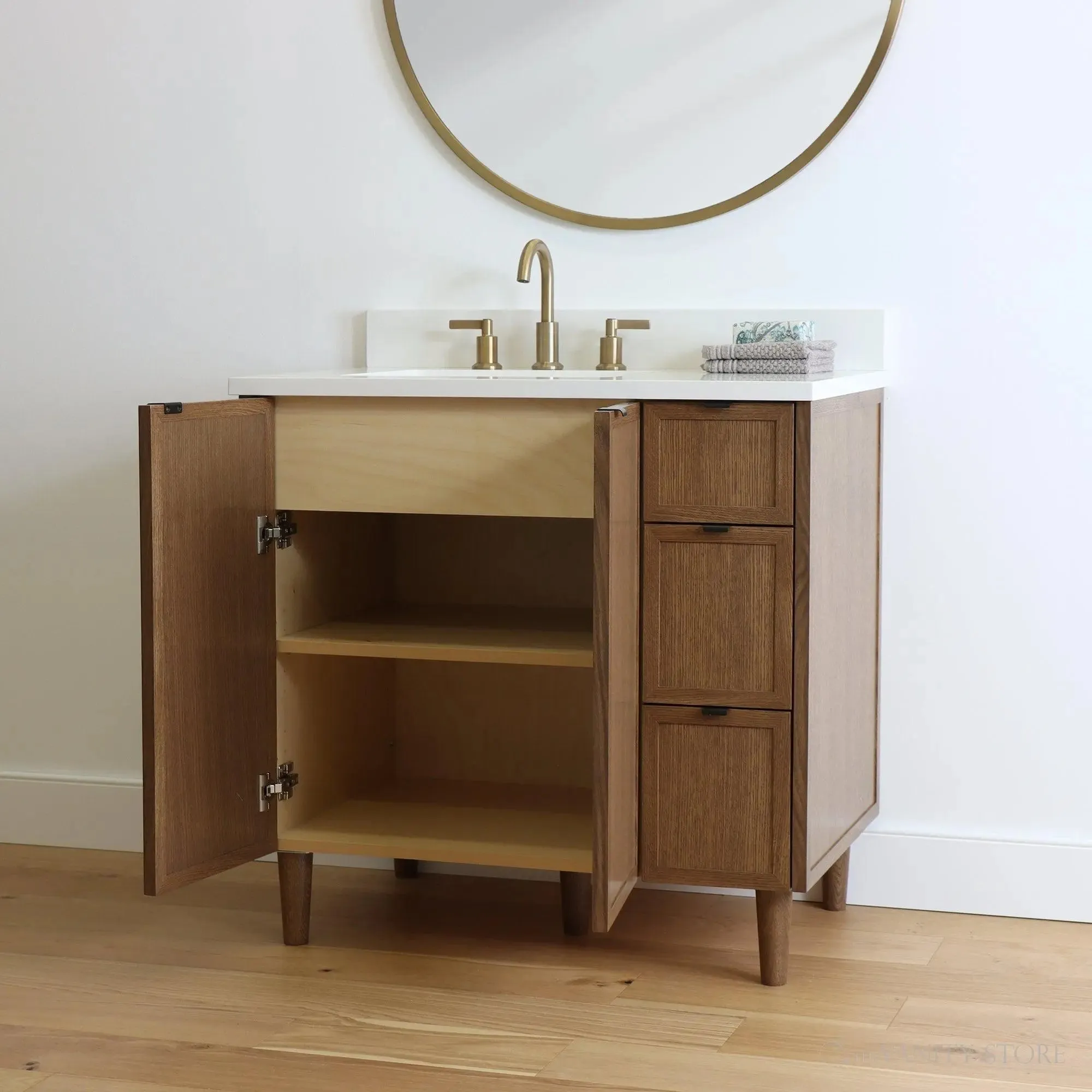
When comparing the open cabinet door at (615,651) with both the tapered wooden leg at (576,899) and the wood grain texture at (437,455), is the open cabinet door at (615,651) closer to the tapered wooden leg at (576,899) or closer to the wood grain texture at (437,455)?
the wood grain texture at (437,455)

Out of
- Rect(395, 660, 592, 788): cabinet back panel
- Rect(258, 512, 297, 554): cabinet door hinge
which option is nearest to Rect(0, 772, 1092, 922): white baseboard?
Rect(395, 660, 592, 788): cabinet back panel

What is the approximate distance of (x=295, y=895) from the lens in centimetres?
193

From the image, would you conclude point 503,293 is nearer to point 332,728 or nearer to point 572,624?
point 572,624

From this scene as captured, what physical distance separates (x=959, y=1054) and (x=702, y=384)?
80cm

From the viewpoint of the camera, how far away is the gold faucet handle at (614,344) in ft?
6.88

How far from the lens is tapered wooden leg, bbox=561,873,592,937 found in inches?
78.1

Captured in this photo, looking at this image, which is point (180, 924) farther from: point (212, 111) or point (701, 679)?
point (212, 111)

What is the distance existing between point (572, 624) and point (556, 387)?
1.40ft

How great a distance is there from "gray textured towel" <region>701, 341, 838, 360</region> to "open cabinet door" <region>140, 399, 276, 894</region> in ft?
1.89

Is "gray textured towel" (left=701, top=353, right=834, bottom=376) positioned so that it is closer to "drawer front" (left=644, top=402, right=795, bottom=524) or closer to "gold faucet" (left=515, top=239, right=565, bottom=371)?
"drawer front" (left=644, top=402, right=795, bottom=524)

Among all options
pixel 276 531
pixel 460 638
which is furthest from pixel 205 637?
pixel 460 638

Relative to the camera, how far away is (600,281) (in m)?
2.19

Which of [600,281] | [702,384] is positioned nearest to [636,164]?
[600,281]

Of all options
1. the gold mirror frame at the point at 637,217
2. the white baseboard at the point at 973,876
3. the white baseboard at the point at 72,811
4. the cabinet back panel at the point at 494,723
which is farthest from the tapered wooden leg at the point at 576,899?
the gold mirror frame at the point at 637,217
